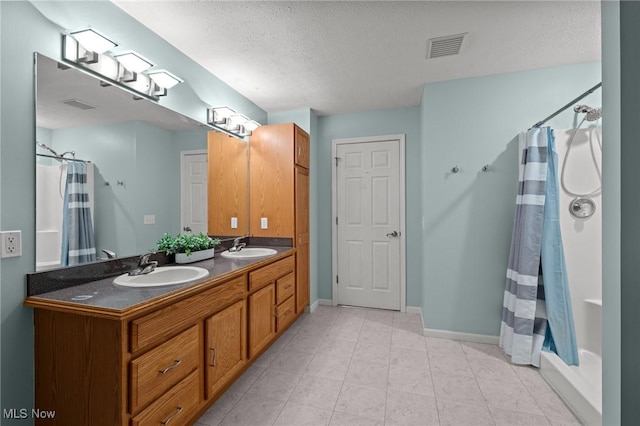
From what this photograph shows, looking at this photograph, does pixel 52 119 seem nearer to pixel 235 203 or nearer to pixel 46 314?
pixel 46 314

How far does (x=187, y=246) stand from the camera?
7.09 feet

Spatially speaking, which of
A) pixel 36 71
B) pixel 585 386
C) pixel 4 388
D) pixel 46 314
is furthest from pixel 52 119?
pixel 585 386

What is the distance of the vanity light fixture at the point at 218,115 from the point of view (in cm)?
254

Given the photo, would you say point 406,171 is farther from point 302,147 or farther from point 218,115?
point 218,115

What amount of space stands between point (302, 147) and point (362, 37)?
1.42 meters

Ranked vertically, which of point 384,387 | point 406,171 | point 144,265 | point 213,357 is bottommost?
point 384,387

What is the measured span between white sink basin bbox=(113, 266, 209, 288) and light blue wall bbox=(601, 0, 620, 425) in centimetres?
165

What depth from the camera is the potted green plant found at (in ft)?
6.83

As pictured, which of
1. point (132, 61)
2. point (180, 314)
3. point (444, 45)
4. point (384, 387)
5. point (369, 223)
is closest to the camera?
point (180, 314)

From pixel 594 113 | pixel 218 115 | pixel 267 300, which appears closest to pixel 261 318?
pixel 267 300

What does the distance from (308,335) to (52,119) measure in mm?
2513

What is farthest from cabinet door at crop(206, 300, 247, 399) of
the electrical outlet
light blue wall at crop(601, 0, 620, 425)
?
light blue wall at crop(601, 0, 620, 425)

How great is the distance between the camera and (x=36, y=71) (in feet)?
4.35

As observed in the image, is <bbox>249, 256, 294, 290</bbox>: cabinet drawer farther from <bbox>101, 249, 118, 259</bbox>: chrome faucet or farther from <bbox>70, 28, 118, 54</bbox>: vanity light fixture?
<bbox>70, 28, 118, 54</bbox>: vanity light fixture
